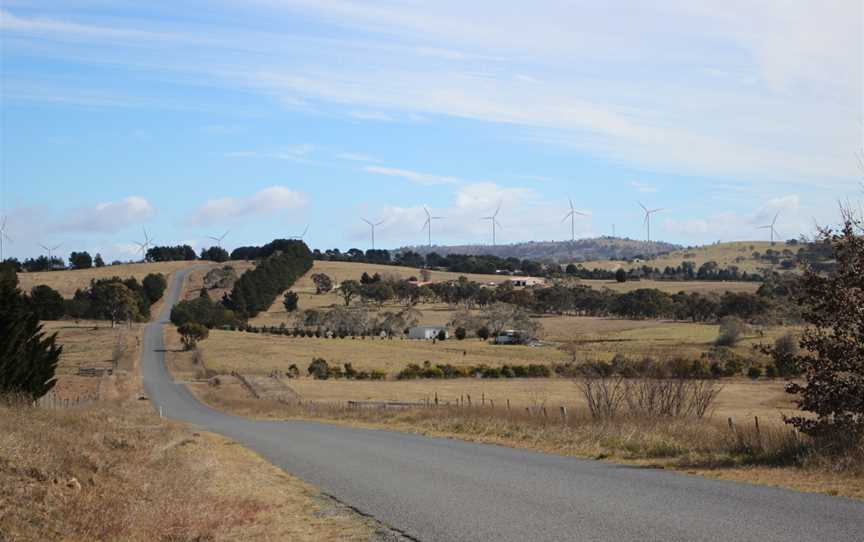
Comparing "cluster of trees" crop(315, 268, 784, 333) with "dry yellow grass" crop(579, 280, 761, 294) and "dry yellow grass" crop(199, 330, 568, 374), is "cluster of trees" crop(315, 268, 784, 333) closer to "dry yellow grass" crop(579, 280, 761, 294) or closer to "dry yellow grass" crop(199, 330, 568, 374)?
"dry yellow grass" crop(579, 280, 761, 294)

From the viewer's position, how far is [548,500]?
12.8 meters

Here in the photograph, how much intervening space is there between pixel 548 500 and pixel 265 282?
441ft

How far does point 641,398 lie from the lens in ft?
90.8

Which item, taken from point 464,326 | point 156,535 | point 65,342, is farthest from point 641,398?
point 464,326

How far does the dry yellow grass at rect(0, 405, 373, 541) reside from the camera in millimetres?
10242

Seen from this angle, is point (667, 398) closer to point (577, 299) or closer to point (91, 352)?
point (91, 352)

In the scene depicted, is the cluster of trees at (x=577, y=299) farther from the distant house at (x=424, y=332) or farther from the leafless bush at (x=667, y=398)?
the leafless bush at (x=667, y=398)

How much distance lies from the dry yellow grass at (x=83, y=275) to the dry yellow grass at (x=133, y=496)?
405ft

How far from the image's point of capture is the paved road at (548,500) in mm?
10508

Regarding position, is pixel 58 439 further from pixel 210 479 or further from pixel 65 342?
pixel 65 342

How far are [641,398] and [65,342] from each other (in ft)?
267

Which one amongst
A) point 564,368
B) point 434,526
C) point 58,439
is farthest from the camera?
point 564,368

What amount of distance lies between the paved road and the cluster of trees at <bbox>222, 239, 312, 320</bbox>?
113499mm

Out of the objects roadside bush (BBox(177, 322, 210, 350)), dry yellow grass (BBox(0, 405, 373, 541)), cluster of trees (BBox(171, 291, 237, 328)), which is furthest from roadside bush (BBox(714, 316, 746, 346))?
dry yellow grass (BBox(0, 405, 373, 541))
